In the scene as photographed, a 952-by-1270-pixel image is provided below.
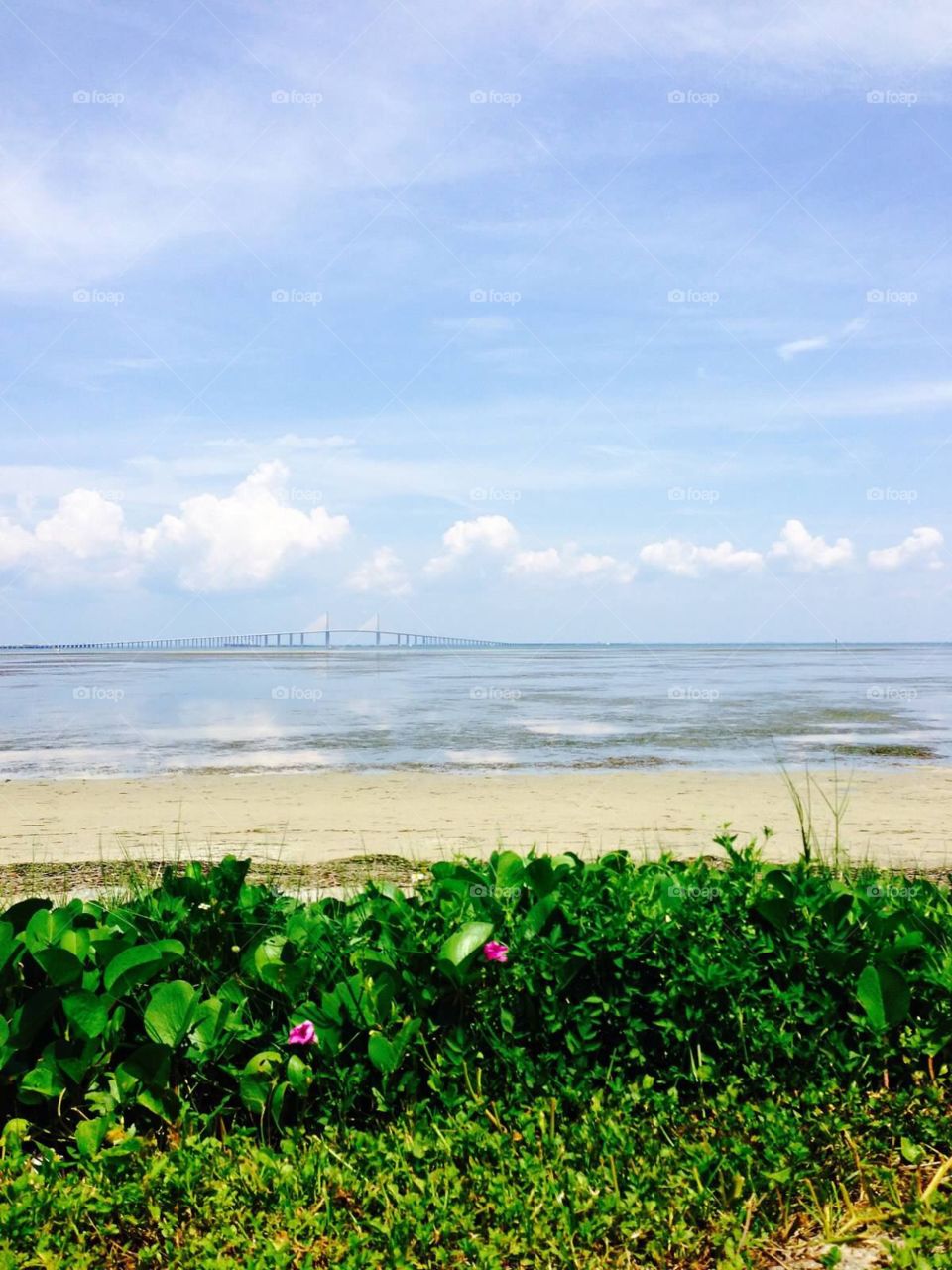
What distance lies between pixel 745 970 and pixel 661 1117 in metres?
0.52

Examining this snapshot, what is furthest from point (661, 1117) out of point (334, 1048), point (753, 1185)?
point (334, 1048)

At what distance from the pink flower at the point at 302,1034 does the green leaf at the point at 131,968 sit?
51 centimetres

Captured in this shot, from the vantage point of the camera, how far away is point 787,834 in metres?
9.15

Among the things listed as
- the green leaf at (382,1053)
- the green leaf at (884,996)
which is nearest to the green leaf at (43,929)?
the green leaf at (382,1053)

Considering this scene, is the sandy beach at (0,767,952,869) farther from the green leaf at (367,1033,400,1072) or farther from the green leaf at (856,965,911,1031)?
the green leaf at (856,965,911,1031)

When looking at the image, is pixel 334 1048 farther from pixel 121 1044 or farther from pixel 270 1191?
pixel 121 1044

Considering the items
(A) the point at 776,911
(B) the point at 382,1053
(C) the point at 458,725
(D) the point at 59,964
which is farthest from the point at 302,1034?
(C) the point at 458,725

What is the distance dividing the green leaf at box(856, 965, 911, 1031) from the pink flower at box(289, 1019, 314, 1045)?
1739mm

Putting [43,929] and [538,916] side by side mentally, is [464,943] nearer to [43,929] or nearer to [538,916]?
[538,916]

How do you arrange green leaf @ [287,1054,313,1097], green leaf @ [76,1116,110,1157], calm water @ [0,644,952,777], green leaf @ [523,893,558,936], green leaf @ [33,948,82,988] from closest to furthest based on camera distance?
1. green leaf @ [76,1116,110,1157]
2. green leaf @ [287,1054,313,1097]
3. green leaf @ [33,948,82,988]
4. green leaf @ [523,893,558,936]
5. calm water @ [0,644,952,777]

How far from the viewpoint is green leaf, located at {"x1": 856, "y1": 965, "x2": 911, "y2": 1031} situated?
3.20 metres

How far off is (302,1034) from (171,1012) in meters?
0.43

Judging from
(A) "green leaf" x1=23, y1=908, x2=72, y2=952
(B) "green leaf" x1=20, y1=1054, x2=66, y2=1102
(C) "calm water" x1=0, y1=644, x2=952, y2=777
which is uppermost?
(A) "green leaf" x1=23, y1=908, x2=72, y2=952

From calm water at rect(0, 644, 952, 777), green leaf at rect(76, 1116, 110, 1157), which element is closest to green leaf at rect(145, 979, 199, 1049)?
green leaf at rect(76, 1116, 110, 1157)
